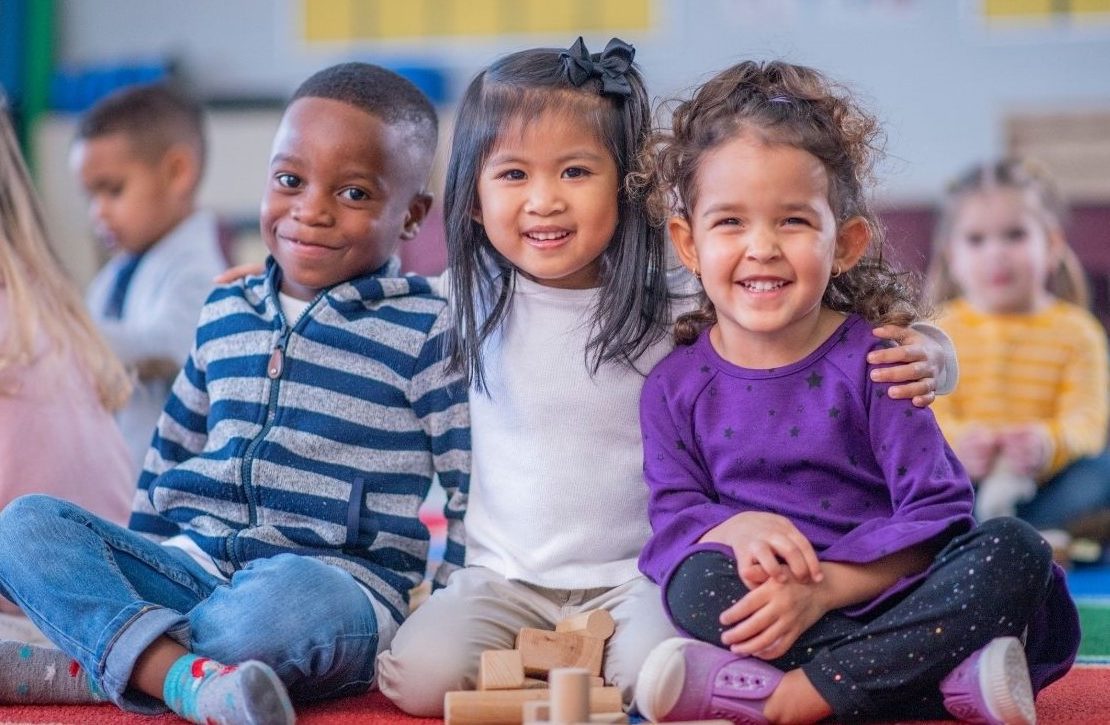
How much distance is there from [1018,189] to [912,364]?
4.72 feet

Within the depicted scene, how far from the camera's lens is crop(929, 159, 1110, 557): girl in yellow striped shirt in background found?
2295mm

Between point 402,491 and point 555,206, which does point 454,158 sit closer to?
point 555,206

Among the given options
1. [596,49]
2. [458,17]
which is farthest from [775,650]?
[458,17]

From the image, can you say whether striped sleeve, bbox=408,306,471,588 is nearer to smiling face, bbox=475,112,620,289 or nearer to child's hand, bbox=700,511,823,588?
smiling face, bbox=475,112,620,289

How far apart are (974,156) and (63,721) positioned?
3.44 metres

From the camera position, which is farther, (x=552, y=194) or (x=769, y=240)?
(x=552, y=194)

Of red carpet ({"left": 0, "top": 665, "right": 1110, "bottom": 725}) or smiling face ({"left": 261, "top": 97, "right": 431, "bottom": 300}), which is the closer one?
red carpet ({"left": 0, "top": 665, "right": 1110, "bottom": 725})

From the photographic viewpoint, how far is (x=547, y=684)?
3.66ft

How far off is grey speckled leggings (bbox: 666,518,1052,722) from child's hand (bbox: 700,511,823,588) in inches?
2.8

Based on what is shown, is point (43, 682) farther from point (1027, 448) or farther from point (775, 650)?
point (1027, 448)

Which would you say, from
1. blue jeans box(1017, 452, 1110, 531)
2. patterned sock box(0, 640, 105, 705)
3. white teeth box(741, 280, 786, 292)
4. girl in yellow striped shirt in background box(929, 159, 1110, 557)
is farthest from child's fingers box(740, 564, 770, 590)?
blue jeans box(1017, 452, 1110, 531)

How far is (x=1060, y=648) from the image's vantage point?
113 cm

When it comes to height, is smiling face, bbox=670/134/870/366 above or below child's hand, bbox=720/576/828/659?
above

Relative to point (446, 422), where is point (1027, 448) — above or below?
below
